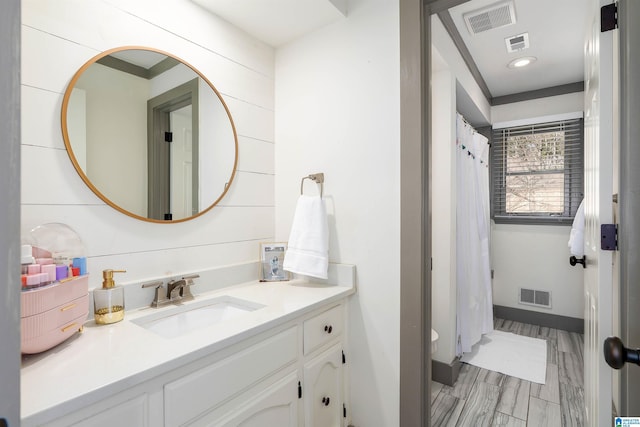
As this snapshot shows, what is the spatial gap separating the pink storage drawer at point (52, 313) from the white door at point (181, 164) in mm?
545

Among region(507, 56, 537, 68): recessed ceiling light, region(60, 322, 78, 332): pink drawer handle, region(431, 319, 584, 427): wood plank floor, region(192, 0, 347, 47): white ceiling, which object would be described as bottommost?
region(431, 319, 584, 427): wood plank floor

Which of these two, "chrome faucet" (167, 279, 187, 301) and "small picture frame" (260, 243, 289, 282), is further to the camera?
"small picture frame" (260, 243, 289, 282)

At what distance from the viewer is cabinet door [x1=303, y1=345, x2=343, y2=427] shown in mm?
1349

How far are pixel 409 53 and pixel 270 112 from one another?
88cm

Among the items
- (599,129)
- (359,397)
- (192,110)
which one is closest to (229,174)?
(192,110)

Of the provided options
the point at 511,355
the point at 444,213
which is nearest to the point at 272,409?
the point at 444,213

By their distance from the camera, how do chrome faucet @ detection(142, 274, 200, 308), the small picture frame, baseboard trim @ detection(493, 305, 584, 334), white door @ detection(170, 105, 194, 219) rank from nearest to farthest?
chrome faucet @ detection(142, 274, 200, 308)
white door @ detection(170, 105, 194, 219)
the small picture frame
baseboard trim @ detection(493, 305, 584, 334)

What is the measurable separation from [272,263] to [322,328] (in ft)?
1.70

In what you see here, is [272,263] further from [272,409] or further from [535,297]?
[535,297]

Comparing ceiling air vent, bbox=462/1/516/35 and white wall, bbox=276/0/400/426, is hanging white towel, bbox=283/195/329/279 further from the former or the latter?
ceiling air vent, bbox=462/1/516/35

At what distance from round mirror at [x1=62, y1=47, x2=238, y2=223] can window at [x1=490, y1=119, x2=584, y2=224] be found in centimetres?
310

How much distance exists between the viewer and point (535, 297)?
10.8ft

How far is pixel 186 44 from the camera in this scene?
Answer: 1.50 metres

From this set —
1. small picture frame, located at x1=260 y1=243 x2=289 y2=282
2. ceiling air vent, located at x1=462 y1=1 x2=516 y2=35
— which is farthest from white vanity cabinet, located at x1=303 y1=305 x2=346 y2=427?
ceiling air vent, located at x1=462 y1=1 x2=516 y2=35
